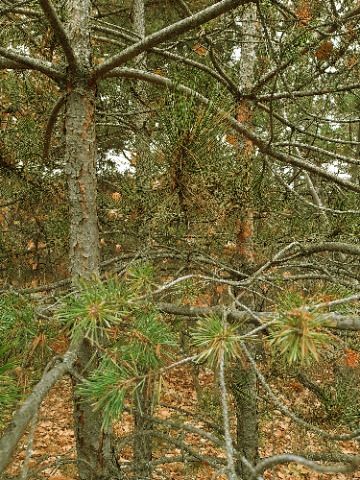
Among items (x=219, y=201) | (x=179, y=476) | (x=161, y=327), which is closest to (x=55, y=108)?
(x=219, y=201)

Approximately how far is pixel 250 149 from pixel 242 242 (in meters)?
0.69

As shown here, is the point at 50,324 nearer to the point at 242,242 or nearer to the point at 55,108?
the point at 55,108

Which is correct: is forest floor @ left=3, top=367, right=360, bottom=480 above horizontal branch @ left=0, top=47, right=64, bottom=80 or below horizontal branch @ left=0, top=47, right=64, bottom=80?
below

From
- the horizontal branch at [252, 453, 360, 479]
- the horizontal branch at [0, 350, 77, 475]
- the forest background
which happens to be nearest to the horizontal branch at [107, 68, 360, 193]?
the forest background

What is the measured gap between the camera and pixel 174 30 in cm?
195

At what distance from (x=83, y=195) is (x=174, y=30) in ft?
2.88

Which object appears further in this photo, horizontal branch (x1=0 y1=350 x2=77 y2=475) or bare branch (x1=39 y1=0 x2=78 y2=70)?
bare branch (x1=39 y1=0 x2=78 y2=70)

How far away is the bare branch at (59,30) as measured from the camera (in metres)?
1.83

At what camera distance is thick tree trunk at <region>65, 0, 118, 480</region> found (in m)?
2.23

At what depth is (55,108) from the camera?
2.52 metres

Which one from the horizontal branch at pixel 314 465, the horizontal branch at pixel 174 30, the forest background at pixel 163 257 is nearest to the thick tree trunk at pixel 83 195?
the forest background at pixel 163 257

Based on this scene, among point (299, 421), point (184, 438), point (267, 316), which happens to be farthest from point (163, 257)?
point (184, 438)

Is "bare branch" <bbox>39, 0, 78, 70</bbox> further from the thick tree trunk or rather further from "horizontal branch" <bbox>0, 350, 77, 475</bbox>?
"horizontal branch" <bbox>0, 350, 77, 475</bbox>

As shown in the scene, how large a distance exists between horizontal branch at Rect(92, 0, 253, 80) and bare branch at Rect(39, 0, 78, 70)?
0.12 m
